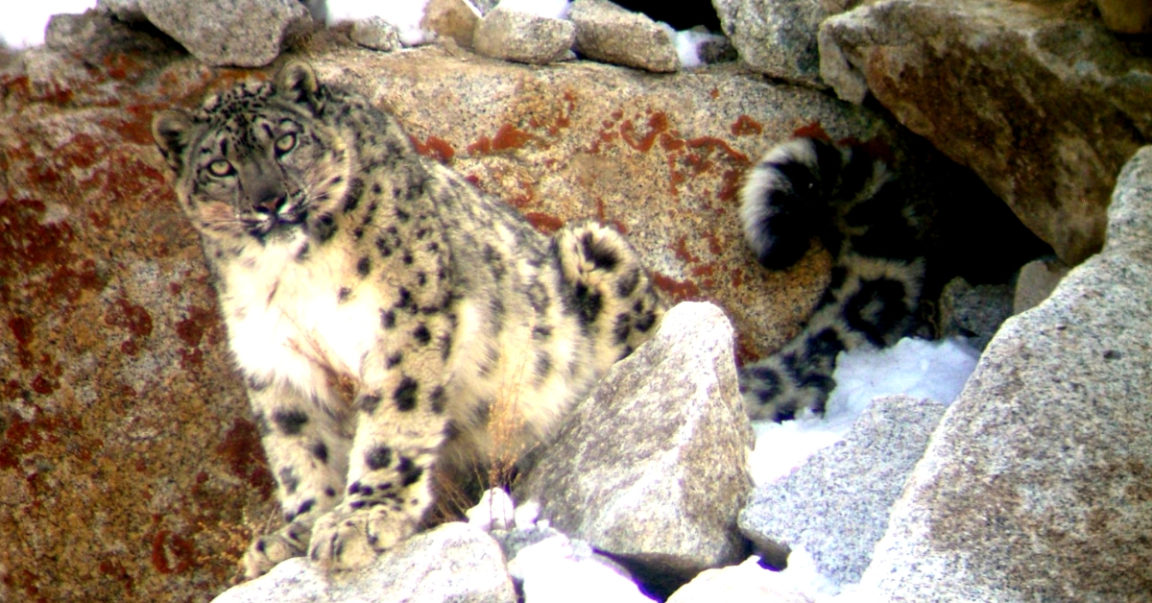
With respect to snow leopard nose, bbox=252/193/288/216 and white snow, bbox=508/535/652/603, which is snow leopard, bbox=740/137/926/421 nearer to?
white snow, bbox=508/535/652/603

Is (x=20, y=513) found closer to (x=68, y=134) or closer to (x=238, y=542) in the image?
(x=238, y=542)

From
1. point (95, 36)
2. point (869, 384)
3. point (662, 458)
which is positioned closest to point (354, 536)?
point (662, 458)

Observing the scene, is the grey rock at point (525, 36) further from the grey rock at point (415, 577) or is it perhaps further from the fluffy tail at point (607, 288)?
the grey rock at point (415, 577)

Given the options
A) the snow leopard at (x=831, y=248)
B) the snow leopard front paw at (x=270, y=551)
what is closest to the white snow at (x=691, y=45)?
the snow leopard at (x=831, y=248)

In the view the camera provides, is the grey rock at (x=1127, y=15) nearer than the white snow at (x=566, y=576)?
No

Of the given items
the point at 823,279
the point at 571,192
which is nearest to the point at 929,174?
the point at 823,279

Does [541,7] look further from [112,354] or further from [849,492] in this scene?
[849,492]
